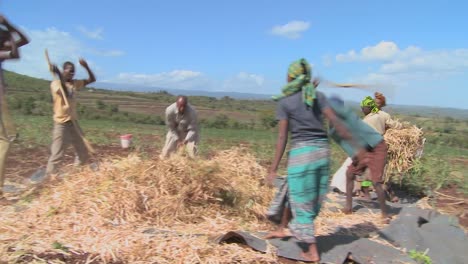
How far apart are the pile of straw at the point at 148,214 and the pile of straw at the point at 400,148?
1586 millimetres

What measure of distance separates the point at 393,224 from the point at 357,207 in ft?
4.51

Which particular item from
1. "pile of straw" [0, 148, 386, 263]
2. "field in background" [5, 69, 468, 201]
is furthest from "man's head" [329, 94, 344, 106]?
"field in background" [5, 69, 468, 201]

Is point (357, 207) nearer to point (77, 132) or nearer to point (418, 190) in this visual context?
point (418, 190)

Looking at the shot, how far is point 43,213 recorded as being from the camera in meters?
4.39

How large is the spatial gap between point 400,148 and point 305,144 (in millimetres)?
3357

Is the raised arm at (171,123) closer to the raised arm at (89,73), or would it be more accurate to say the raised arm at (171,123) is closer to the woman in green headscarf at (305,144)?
the raised arm at (89,73)

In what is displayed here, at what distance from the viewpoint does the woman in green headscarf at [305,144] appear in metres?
3.74

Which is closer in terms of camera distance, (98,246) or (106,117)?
(98,246)

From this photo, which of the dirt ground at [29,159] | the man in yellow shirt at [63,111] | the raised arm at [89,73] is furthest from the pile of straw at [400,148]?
the man in yellow shirt at [63,111]

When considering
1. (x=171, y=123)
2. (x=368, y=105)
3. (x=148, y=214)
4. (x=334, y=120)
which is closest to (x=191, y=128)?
(x=171, y=123)

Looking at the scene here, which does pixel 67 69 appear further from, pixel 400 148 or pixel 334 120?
pixel 400 148

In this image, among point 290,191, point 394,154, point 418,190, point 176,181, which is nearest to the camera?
point 290,191

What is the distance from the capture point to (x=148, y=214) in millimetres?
4473

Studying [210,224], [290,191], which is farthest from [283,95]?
[210,224]
